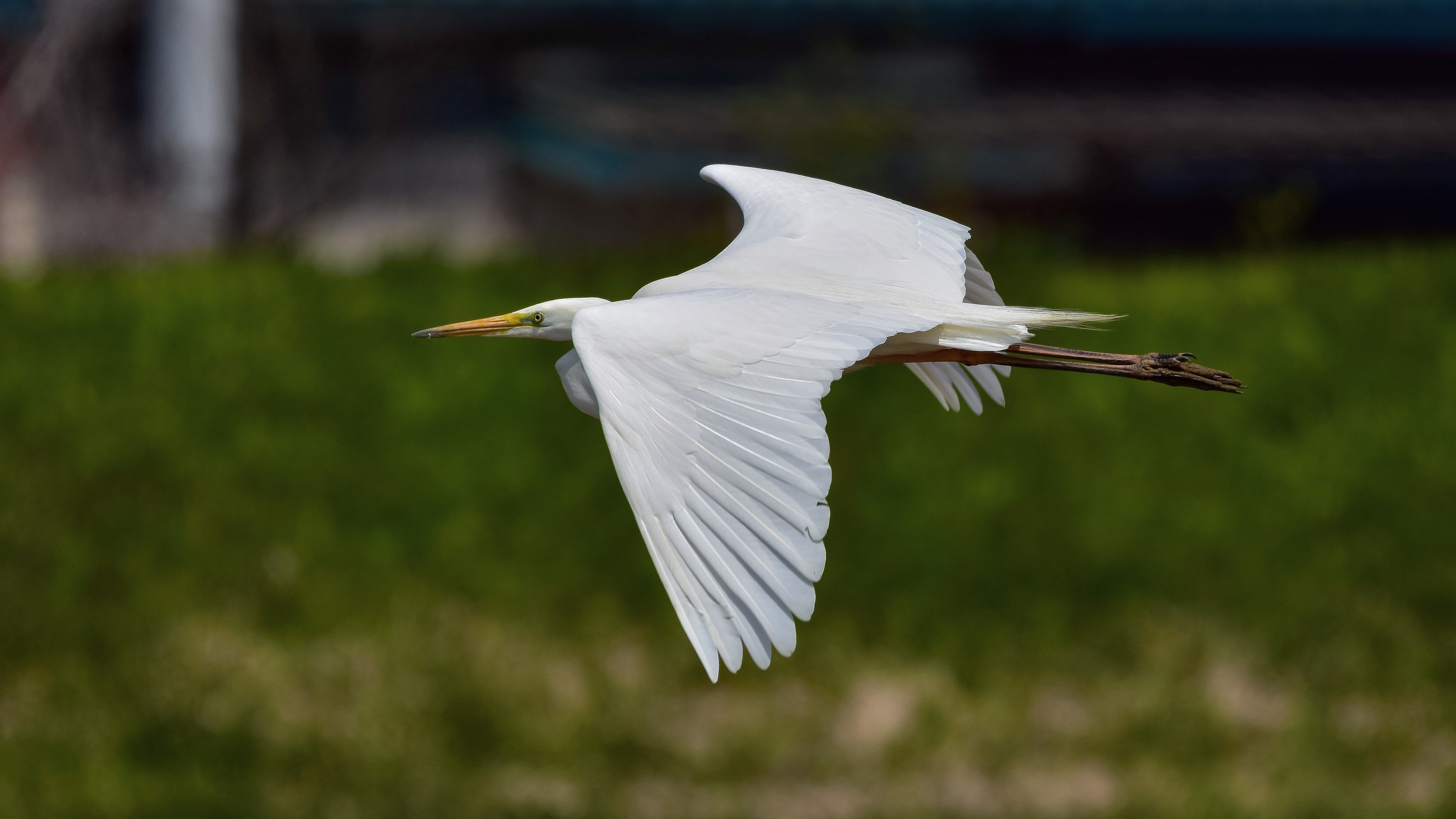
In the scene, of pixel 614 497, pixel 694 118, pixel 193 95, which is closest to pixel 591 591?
pixel 614 497

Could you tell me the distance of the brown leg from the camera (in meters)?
2.33

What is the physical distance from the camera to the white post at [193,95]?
871 cm

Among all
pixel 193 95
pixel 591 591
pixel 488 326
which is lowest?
pixel 591 591

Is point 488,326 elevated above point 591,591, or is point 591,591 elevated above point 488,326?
point 488,326

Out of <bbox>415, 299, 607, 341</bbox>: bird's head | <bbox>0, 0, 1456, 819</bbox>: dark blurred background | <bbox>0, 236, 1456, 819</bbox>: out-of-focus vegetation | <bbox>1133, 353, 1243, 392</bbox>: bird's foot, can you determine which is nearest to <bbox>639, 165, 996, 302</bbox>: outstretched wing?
<bbox>415, 299, 607, 341</bbox>: bird's head

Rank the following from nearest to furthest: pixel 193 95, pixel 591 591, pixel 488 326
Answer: pixel 488 326
pixel 591 591
pixel 193 95

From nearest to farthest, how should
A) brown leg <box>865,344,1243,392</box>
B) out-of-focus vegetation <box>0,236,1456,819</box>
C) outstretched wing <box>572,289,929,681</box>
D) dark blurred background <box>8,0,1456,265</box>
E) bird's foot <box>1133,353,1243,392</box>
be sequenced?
outstretched wing <box>572,289,929,681</box> < brown leg <box>865,344,1243,392</box> < bird's foot <box>1133,353,1243,392</box> < out-of-focus vegetation <box>0,236,1456,819</box> < dark blurred background <box>8,0,1456,265</box>

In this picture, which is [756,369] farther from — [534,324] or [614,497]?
[614,497]

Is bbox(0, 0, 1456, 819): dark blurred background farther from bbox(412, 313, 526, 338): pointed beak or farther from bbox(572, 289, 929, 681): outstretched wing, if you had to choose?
bbox(572, 289, 929, 681): outstretched wing

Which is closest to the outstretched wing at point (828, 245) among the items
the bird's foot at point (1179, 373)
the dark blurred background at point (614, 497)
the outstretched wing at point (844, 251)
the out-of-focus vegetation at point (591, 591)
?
the outstretched wing at point (844, 251)

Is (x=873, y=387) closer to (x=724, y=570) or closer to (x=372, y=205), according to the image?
(x=372, y=205)

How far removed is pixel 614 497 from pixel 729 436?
242 inches

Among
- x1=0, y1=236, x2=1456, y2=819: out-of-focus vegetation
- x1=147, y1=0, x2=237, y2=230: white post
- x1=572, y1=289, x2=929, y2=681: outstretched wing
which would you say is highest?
x1=572, y1=289, x2=929, y2=681: outstretched wing

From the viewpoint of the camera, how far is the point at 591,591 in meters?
7.97
